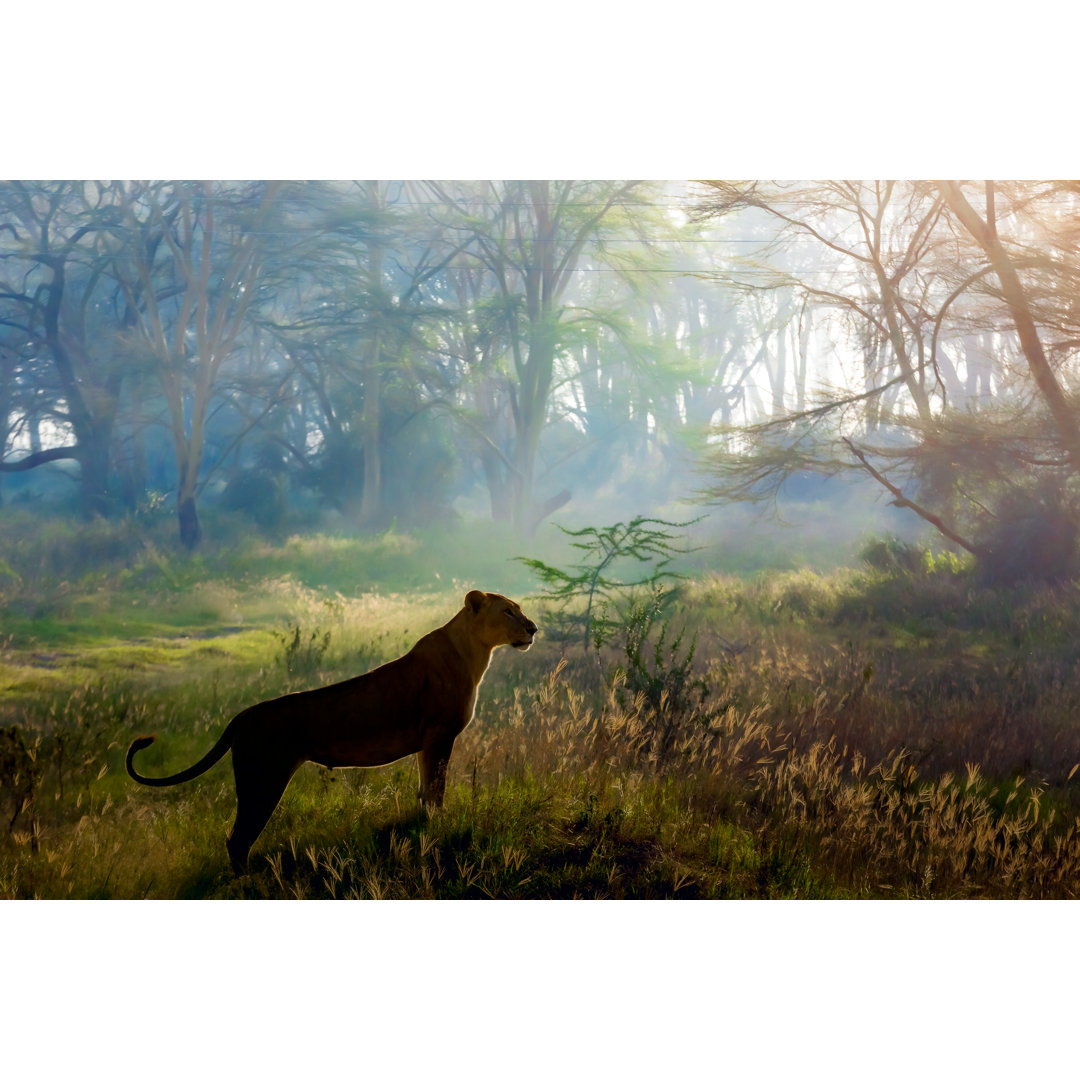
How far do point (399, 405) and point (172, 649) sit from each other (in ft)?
7.15

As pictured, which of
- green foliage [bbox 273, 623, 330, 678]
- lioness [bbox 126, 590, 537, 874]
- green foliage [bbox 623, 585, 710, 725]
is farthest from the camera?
green foliage [bbox 273, 623, 330, 678]

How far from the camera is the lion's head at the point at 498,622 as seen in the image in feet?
13.0

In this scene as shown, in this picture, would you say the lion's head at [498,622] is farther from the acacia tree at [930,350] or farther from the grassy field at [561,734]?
the acacia tree at [930,350]

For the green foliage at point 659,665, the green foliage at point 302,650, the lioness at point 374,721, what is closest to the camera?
the lioness at point 374,721

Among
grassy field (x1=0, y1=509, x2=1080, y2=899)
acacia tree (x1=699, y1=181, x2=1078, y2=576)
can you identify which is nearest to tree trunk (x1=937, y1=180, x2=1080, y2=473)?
acacia tree (x1=699, y1=181, x2=1078, y2=576)

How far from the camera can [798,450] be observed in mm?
5918

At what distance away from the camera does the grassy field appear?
4074mm

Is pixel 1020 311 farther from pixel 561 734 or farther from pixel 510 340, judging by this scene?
pixel 561 734

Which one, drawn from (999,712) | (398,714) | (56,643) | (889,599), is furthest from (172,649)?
(999,712)

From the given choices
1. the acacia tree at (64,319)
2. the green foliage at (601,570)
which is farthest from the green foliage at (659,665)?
the acacia tree at (64,319)

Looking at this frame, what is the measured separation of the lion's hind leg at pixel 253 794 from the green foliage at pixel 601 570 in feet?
7.03

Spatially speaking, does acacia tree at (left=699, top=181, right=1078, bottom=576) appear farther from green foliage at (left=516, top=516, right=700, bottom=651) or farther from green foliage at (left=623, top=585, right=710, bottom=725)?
green foliage at (left=623, top=585, right=710, bottom=725)

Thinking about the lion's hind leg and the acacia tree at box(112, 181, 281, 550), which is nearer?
the lion's hind leg

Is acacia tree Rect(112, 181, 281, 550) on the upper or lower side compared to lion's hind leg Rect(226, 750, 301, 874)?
upper
